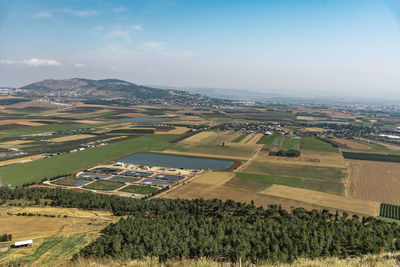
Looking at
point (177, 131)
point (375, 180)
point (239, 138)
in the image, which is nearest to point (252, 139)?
point (239, 138)

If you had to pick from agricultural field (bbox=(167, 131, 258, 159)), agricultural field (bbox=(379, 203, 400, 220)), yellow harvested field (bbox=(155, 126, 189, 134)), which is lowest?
agricultural field (bbox=(379, 203, 400, 220))

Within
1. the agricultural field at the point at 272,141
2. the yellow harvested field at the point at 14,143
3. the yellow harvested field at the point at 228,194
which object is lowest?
the yellow harvested field at the point at 228,194

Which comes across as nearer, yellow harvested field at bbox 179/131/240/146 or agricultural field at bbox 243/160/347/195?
agricultural field at bbox 243/160/347/195

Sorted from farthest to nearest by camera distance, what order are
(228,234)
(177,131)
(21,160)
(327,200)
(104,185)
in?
(177,131)
(21,160)
(104,185)
(327,200)
(228,234)

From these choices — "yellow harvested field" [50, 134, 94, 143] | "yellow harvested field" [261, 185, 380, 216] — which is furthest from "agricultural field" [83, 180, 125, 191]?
"yellow harvested field" [50, 134, 94, 143]

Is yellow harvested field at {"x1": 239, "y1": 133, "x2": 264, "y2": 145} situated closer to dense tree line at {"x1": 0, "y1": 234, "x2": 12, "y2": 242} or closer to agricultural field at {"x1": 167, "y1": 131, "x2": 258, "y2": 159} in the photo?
agricultural field at {"x1": 167, "y1": 131, "x2": 258, "y2": 159}

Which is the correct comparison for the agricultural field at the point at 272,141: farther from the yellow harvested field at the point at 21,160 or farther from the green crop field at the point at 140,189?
the yellow harvested field at the point at 21,160

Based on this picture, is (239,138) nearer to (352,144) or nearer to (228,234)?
(352,144)

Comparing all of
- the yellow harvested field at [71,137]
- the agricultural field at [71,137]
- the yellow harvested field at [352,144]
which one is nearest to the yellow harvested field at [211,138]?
the agricultural field at [71,137]
